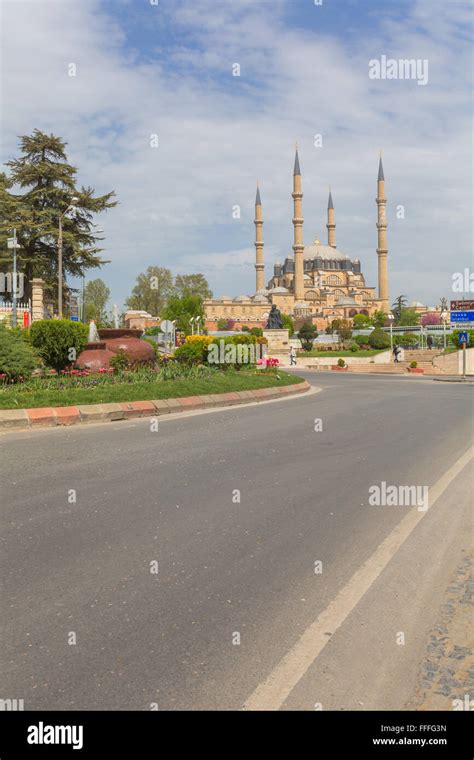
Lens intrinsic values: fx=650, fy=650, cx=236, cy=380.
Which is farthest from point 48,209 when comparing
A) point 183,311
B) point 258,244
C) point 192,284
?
point 258,244

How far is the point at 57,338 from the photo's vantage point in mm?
15867

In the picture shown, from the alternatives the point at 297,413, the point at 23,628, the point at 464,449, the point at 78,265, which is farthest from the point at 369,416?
the point at 78,265

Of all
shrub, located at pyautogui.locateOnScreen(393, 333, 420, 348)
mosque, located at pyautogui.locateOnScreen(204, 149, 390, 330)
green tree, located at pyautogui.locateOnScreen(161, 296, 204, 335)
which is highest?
mosque, located at pyautogui.locateOnScreen(204, 149, 390, 330)

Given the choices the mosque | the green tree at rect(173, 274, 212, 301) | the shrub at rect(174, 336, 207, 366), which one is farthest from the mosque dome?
the shrub at rect(174, 336, 207, 366)

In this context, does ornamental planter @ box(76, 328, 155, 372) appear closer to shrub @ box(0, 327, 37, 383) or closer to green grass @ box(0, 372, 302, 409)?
green grass @ box(0, 372, 302, 409)

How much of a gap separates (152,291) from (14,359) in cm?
8418

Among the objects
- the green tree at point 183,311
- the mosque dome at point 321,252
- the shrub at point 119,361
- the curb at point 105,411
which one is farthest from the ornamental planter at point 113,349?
the mosque dome at point 321,252

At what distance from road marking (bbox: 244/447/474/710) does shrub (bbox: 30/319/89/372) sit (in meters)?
12.0

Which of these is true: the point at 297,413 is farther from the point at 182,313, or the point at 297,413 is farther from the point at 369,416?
the point at 182,313

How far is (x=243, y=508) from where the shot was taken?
18.5ft

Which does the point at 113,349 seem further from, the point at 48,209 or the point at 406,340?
the point at 406,340

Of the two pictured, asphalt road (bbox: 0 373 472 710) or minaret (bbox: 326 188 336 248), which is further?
minaret (bbox: 326 188 336 248)

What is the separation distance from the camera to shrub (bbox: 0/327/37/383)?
13.2m
